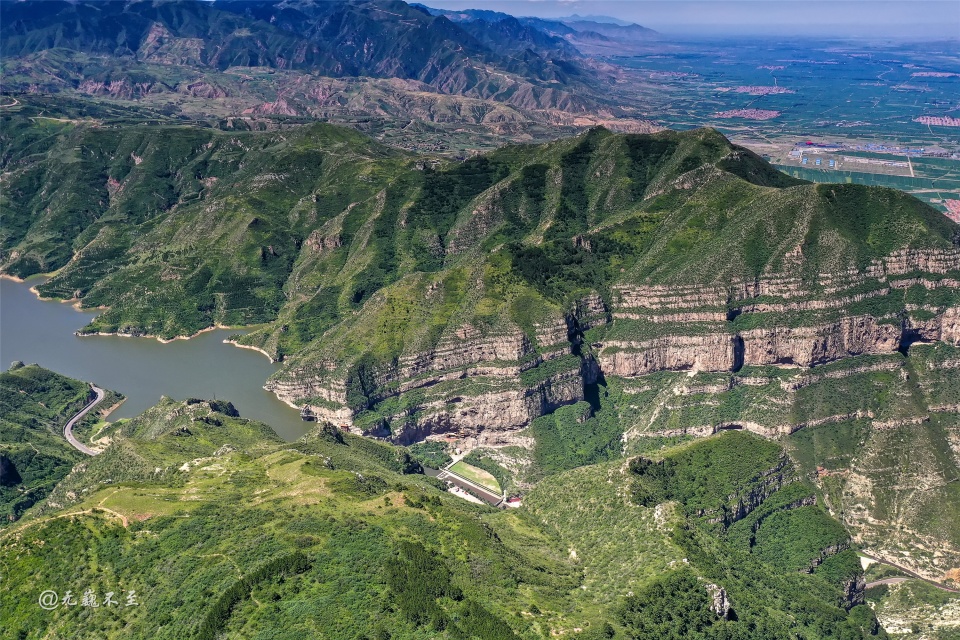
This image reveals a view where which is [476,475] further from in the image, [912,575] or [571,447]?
[912,575]

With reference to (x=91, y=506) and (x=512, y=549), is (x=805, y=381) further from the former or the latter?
(x=91, y=506)

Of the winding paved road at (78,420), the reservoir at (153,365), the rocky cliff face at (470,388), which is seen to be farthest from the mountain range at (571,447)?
the reservoir at (153,365)

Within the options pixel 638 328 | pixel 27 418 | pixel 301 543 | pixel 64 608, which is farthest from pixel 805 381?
pixel 27 418

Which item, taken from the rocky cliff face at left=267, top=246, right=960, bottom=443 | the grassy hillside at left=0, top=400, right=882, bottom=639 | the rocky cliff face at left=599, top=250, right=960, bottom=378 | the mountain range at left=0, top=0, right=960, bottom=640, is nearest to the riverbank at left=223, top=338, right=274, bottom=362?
the mountain range at left=0, top=0, right=960, bottom=640

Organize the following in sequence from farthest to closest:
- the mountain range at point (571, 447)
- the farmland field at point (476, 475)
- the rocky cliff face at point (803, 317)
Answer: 1. the rocky cliff face at point (803, 317)
2. the farmland field at point (476, 475)
3. the mountain range at point (571, 447)

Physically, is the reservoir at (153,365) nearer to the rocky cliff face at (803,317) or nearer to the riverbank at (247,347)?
the riverbank at (247,347)
